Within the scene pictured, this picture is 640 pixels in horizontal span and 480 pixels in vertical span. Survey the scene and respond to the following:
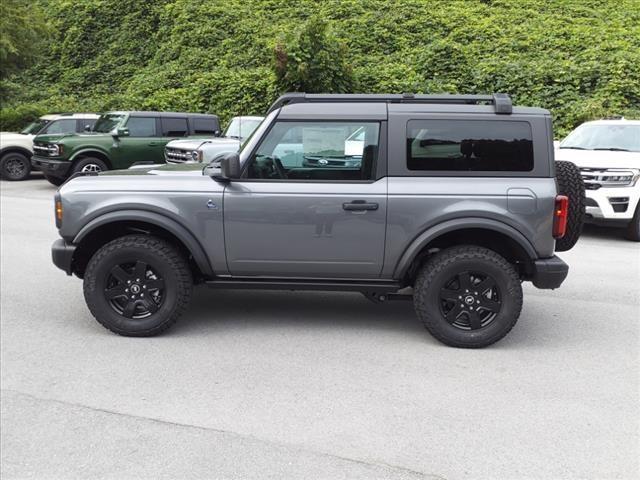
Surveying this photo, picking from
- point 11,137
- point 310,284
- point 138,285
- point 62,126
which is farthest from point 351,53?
point 138,285

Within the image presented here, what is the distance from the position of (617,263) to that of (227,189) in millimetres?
5500

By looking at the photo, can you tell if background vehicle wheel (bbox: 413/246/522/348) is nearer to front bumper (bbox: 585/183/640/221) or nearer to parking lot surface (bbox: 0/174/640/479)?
parking lot surface (bbox: 0/174/640/479)

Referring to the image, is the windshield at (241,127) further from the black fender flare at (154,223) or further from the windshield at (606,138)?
the black fender flare at (154,223)

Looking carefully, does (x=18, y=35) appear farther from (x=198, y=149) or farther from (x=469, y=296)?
(x=469, y=296)

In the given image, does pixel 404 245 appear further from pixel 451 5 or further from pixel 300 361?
pixel 451 5

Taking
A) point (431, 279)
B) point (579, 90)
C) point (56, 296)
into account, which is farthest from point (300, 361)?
point (579, 90)

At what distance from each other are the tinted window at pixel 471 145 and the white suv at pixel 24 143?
13.3 meters

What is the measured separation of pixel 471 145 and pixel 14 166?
49.7 feet

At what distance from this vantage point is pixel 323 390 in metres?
4.16

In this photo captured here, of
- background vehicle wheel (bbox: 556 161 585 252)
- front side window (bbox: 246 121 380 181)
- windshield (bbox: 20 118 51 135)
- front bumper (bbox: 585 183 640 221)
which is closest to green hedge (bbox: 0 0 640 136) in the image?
windshield (bbox: 20 118 51 135)

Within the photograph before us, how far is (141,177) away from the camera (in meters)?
5.23

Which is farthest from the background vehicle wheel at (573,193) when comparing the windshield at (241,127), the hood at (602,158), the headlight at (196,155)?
the windshield at (241,127)

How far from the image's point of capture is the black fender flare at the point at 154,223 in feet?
16.5

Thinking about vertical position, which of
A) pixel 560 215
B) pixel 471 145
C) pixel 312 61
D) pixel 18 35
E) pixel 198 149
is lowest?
pixel 198 149
